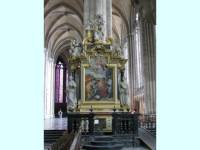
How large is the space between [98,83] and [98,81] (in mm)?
98

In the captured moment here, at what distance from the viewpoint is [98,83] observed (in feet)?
55.2

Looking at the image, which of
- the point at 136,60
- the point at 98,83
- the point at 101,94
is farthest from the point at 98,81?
the point at 136,60

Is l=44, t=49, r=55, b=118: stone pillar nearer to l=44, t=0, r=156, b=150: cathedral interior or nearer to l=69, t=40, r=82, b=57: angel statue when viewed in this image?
l=44, t=0, r=156, b=150: cathedral interior

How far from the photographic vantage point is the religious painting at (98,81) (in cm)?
1678

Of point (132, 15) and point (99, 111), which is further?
point (132, 15)

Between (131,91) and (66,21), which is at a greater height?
(66,21)

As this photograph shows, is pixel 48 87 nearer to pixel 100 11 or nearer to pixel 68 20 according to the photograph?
pixel 68 20

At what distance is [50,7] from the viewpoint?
3256 cm

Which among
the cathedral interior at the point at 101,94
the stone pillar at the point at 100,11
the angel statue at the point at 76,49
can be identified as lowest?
the cathedral interior at the point at 101,94

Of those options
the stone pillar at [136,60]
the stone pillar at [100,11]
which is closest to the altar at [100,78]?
the stone pillar at [100,11]

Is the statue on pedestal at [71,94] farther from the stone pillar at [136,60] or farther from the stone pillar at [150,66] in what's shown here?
the stone pillar at [136,60]

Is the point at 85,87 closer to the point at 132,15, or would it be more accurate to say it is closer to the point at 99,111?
the point at 99,111
